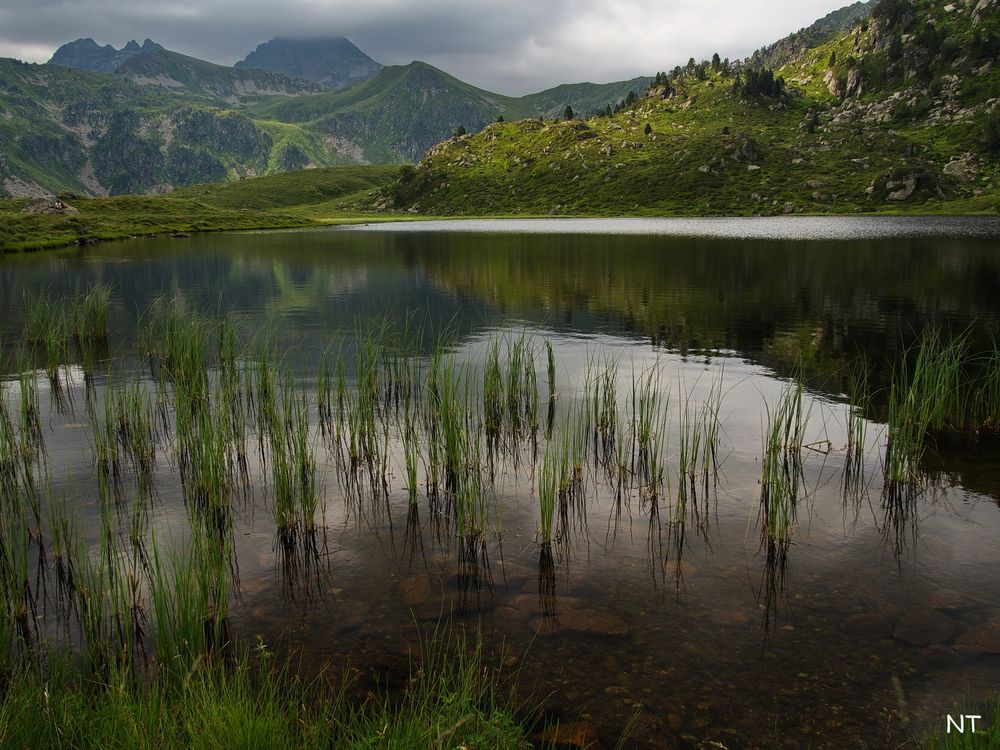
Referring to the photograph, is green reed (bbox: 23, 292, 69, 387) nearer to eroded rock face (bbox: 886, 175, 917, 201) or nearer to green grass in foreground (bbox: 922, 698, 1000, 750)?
green grass in foreground (bbox: 922, 698, 1000, 750)

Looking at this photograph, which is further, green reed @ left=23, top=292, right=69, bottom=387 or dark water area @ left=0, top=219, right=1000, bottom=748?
green reed @ left=23, top=292, right=69, bottom=387

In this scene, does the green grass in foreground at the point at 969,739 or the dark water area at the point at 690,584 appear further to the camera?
the dark water area at the point at 690,584

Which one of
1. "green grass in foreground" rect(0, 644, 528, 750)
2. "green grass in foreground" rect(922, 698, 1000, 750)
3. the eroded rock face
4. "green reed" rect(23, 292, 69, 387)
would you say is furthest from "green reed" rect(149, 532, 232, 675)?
the eroded rock face

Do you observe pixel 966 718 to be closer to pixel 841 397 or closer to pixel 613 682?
pixel 613 682

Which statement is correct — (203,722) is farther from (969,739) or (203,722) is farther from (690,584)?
(690,584)

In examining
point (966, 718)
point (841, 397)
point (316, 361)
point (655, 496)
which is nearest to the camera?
point (966, 718)

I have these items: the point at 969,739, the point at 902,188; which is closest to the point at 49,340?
the point at 969,739

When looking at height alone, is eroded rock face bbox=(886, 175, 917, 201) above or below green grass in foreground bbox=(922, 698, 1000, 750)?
above

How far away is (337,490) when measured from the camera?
14156mm

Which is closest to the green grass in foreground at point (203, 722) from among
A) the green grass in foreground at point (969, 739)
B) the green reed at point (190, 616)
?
the green reed at point (190, 616)

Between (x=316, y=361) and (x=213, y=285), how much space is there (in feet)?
108

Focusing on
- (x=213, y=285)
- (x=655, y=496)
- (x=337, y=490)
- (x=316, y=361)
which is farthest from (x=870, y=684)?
(x=213, y=285)

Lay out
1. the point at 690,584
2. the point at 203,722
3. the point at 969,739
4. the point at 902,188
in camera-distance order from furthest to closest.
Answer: the point at 902,188 < the point at 690,584 < the point at 969,739 < the point at 203,722

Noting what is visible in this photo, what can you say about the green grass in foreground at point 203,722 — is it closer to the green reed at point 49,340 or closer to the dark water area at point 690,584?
the dark water area at point 690,584
